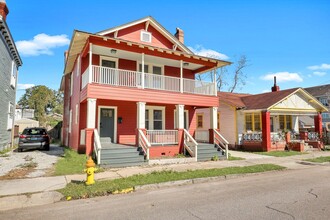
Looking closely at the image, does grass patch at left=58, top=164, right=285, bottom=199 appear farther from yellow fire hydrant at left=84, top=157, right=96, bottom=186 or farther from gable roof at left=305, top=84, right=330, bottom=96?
gable roof at left=305, top=84, right=330, bottom=96

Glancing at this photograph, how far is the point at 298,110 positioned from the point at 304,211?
16919 millimetres

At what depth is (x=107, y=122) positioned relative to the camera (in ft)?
45.6

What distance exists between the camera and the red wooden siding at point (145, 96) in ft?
37.3

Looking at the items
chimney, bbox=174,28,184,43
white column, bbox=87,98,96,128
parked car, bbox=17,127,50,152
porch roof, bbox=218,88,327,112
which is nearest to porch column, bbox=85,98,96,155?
white column, bbox=87,98,96,128

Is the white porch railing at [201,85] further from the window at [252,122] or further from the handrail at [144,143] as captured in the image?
the window at [252,122]

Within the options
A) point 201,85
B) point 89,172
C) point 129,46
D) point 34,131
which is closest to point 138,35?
point 129,46

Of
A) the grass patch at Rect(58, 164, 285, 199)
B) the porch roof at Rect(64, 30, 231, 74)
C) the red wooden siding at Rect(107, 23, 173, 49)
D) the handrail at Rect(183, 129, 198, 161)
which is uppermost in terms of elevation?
the red wooden siding at Rect(107, 23, 173, 49)

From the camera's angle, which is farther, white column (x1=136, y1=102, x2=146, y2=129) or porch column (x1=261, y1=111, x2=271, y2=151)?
porch column (x1=261, y1=111, x2=271, y2=151)

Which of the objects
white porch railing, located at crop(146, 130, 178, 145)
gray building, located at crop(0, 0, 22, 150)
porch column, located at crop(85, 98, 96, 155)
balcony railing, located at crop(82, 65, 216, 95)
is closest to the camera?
porch column, located at crop(85, 98, 96, 155)

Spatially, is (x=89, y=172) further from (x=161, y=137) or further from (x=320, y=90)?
(x=320, y=90)

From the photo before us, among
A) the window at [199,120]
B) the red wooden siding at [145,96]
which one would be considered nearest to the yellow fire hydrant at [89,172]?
the red wooden siding at [145,96]

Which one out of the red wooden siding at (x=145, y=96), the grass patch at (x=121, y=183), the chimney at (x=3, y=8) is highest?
the chimney at (x=3, y=8)

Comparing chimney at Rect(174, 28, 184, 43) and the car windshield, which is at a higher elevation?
chimney at Rect(174, 28, 184, 43)

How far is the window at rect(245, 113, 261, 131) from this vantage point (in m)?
19.0
